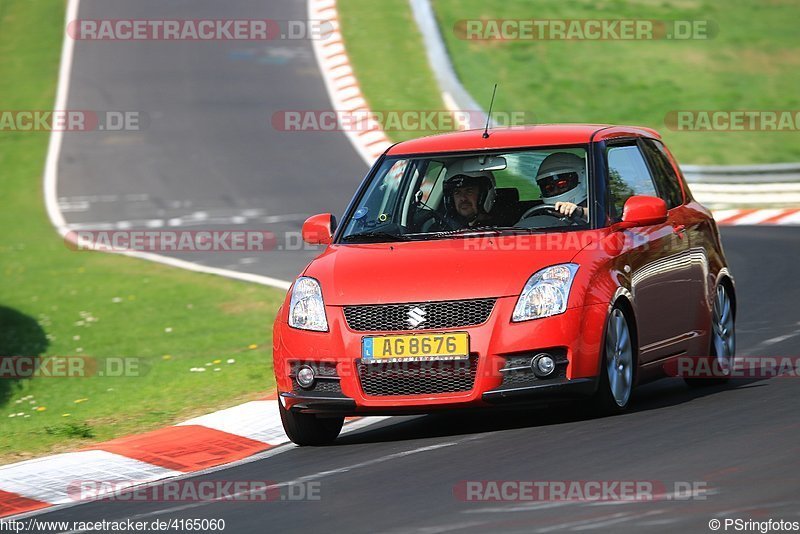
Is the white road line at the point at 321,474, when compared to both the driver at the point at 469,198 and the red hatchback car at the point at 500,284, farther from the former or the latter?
the driver at the point at 469,198

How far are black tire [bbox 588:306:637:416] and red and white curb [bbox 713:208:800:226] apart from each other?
12.4m

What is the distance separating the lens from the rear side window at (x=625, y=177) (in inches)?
365

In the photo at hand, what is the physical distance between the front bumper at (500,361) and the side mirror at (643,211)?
72 cm

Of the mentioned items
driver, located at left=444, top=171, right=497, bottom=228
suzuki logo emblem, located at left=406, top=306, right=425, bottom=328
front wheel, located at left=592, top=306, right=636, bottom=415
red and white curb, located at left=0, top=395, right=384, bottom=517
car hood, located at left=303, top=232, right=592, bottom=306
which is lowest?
red and white curb, located at left=0, top=395, right=384, bottom=517

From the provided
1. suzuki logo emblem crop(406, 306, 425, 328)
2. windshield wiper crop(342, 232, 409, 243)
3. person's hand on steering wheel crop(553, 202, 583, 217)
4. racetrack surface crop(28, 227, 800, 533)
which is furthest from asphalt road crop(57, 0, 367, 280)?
suzuki logo emblem crop(406, 306, 425, 328)

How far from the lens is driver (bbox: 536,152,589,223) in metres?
9.20

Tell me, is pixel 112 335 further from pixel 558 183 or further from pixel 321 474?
pixel 321 474

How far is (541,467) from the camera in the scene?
292 inches

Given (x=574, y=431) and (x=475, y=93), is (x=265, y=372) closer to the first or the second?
(x=574, y=431)

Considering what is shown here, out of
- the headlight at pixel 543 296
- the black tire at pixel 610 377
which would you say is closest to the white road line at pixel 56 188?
the black tire at pixel 610 377

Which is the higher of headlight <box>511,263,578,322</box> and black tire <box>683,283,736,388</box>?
headlight <box>511,263,578,322</box>

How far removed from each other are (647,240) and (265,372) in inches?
154

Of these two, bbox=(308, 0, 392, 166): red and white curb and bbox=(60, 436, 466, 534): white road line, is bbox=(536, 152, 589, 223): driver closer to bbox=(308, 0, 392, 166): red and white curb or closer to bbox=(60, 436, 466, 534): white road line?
bbox=(60, 436, 466, 534): white road line

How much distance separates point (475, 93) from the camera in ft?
91.4
